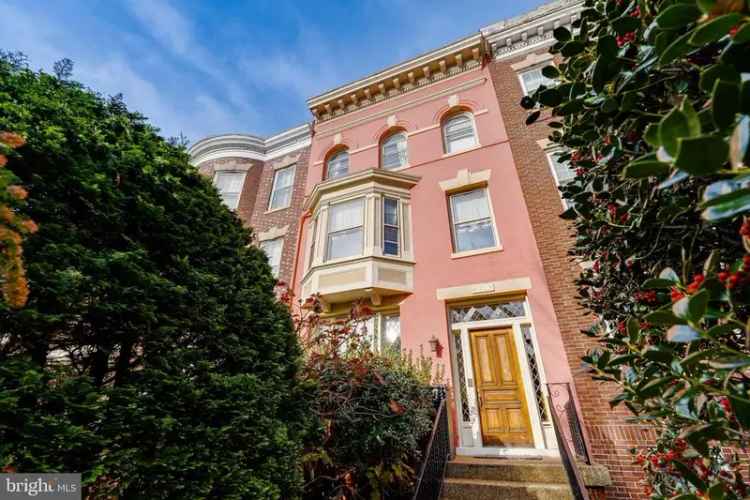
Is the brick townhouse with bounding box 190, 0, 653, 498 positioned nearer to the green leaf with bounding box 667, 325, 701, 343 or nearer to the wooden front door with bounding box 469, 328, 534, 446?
the wooden front door with bounding box 469, 328, 534, 446

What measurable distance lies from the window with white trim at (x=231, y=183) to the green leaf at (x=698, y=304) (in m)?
13.1

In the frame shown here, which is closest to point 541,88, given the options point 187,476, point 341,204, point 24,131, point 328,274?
point 24,131

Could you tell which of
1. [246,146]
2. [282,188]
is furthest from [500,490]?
[246,146]

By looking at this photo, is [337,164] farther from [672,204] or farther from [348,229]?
[672,204]

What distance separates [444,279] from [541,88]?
6.05m

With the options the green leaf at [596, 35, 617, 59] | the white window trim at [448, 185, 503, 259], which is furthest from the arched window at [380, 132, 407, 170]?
the green leaf at [596, 35, 617, 59]

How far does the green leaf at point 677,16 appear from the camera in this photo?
905 mm

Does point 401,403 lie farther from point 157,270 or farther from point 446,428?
point 157,270

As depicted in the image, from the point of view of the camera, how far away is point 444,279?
7707mm

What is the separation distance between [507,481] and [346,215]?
683cm

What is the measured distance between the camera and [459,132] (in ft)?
32.8

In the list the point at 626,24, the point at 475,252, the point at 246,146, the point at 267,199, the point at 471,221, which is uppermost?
the point at 246,146

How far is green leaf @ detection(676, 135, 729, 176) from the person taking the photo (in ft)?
2.18

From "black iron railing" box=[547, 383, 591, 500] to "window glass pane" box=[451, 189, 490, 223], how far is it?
4.24 metres
